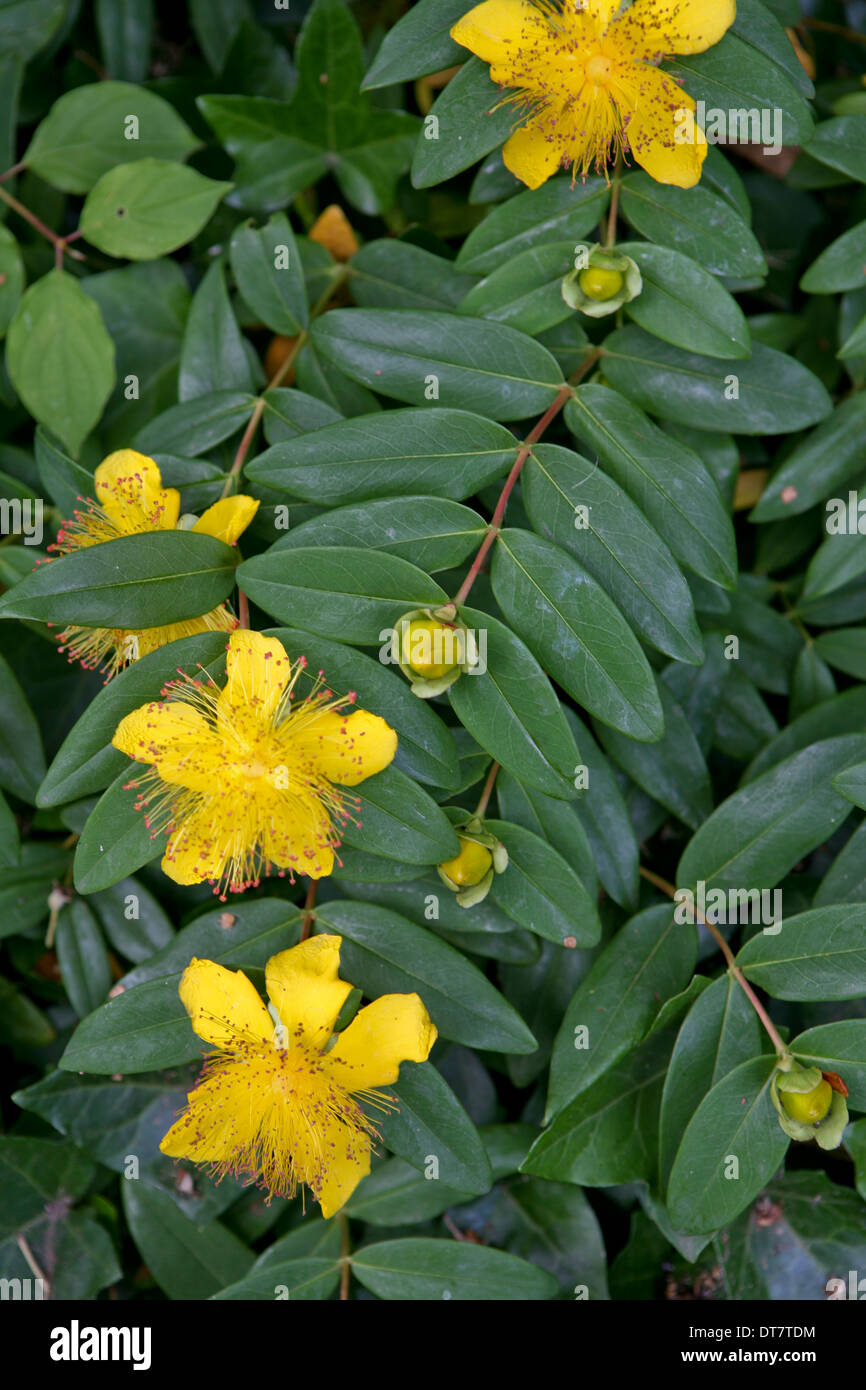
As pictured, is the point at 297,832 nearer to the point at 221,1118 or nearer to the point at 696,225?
the point at 221,1118

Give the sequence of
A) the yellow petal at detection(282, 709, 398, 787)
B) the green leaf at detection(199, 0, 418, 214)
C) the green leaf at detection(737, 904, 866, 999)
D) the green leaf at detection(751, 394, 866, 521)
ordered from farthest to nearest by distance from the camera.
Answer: the green leaf at detection(199, 0, 418, 214) → the green leaf at detection(751, 394, 866, 521) → the green leaf at detection(737, 904, 866, 999) → the yellow petal at detection(282, 709, 398, 787)

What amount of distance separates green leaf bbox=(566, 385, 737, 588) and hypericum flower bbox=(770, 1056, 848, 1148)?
510 millimetres

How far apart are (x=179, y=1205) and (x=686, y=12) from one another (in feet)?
4.89

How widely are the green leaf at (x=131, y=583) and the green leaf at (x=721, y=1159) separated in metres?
0.73

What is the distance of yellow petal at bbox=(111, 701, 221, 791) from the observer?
1025 millimetres

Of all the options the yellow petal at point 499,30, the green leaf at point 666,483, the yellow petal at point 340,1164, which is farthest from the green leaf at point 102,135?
the yellow petal at point 340,1164

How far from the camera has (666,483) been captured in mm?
1160

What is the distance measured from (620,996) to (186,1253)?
0.67 m

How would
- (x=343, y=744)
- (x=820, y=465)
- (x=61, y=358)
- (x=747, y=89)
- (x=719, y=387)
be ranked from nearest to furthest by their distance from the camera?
1. (x=343, y=744)
2. (x=747, y=89)
3. (x=719, y=387)
4. (x=820, y=465)
5. (x=61, y=358)

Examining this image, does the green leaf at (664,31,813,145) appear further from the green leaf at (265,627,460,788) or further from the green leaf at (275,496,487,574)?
the green leaf at (265,627,460,788)

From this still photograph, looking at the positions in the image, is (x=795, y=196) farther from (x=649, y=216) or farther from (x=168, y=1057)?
(x=168, y=1057)

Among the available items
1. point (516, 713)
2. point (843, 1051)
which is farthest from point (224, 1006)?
point (843, 1051)

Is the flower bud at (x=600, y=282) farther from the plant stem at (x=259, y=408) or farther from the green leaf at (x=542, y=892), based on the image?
the green leaf at (x=542, y=892)

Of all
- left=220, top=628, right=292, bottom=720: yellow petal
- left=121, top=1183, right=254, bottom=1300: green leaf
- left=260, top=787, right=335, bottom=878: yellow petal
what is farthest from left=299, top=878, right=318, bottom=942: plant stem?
left=121, top=1183, right=254, bottom=1300: green leaf
